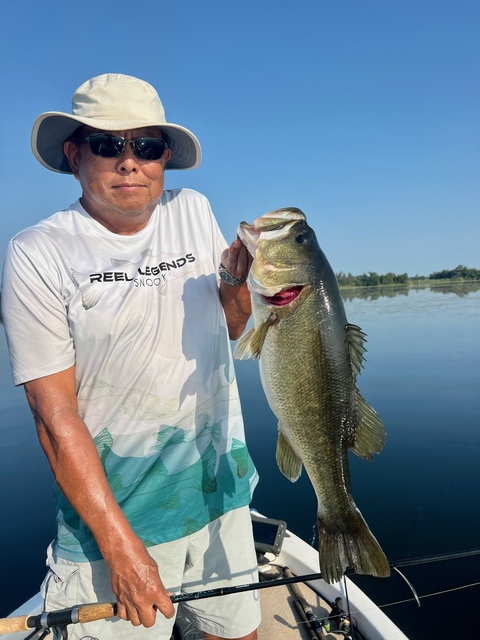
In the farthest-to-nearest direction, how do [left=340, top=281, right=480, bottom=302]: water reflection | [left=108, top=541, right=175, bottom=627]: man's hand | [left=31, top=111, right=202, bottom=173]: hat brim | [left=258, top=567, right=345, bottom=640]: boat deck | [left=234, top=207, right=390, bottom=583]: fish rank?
[left=340, top=281, right=480, bottom=302]: water reflection < [left=258, top=567, right=345, bottom=640]: boat deck < [left=31, top=111, right=202, bottom=173]: hat brim < [left=234, top=207, right=390, bottom=583]: fish < [left=108, top=541, right=175, bottom=627]: man's hand

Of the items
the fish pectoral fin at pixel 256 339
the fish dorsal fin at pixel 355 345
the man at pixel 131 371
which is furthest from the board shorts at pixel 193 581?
the fish dorsal fin at pixel 355 345

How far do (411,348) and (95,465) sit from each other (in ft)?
60.6

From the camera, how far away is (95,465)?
2.16m

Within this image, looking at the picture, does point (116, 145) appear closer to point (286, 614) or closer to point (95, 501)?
point (95, 501)

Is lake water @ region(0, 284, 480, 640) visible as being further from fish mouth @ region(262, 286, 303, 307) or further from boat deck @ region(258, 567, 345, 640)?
fish mouth @ region(262, 286, 303, 307)

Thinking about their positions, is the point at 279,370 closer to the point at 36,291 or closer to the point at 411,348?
the point at 36,291

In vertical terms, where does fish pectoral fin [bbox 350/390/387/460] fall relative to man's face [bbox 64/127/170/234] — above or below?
below

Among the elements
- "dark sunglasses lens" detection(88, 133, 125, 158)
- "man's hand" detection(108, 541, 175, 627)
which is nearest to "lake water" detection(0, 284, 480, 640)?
"man's hand" detection(108, 541, 175, 627)

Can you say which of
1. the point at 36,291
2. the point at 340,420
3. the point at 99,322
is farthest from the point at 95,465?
the point at 340,420

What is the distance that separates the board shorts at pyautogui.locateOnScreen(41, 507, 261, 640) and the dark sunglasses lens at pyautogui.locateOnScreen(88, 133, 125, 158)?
2.12 m

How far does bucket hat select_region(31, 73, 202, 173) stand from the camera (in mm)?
2398

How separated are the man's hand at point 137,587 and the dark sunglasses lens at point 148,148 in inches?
77.4

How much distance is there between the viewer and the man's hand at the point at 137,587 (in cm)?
208

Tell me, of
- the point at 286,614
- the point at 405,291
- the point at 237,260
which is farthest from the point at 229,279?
the point at 405,291
